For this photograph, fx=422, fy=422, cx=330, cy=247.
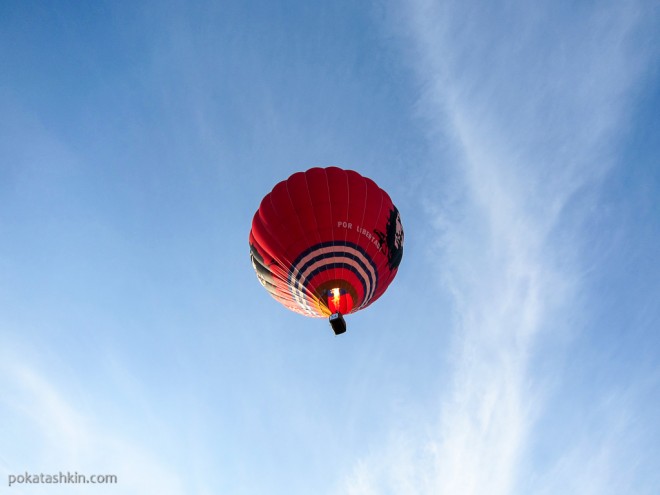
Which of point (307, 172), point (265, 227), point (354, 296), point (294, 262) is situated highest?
point (307, 172)

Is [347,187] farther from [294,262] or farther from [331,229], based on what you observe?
[294,262]

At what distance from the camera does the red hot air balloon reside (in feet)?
44.9

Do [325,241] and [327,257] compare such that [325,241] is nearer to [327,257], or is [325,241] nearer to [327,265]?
[327,257]

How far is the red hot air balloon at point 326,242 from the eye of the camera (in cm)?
1368

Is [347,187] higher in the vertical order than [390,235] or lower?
higher

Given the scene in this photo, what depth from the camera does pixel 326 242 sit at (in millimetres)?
13648

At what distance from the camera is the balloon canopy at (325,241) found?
13688 mm

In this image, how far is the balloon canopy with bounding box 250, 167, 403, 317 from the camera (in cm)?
1369

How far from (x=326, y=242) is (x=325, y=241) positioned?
0.15ft

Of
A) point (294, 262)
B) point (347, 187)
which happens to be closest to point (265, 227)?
point (294, 262)

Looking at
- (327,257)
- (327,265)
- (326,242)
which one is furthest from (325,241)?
(327,265)

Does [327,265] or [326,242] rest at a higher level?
[326,242]

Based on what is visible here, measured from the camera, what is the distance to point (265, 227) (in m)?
14.4

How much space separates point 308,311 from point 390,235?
394 centimetres
